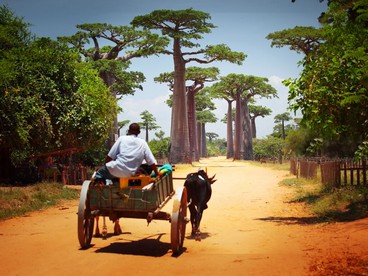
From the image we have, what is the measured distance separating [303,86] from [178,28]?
27738 mm

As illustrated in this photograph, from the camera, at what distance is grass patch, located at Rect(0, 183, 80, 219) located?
11.3 meters

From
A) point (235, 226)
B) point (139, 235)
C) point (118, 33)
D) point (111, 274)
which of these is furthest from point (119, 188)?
point (118, 33)

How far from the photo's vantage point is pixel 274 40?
97.8ft

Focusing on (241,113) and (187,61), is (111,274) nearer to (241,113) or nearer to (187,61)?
(187,61)

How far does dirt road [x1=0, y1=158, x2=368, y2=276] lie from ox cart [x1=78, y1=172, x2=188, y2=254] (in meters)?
0.41

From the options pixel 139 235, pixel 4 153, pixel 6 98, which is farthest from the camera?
pixel 4 153

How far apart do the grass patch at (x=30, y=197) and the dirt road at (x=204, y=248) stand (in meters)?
0.93

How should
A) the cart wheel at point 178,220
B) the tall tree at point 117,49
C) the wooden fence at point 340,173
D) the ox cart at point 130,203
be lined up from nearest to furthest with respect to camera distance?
1. the cart wheel at point 178,220
2. the ox cart at point 130,203
3. the wooden fence at point 340,173
4. the tall tree at point 117,49

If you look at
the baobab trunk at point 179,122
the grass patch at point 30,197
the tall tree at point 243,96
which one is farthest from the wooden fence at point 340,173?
the tall tree at point 243,96

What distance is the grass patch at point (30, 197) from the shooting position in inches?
443

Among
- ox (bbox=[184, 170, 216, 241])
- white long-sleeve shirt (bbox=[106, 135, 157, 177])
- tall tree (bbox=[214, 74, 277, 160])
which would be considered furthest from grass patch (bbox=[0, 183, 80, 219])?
tall tree (bbox=[214, 74, 277, 160])

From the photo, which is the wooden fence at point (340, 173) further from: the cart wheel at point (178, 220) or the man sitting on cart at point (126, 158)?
the man sitting on cart at point (126, 158)

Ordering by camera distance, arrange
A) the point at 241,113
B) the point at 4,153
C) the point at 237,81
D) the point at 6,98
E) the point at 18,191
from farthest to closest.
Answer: the point at 241,113
the point at 237,81
the point at 4,153
the point at 6,98
the point at 18,191

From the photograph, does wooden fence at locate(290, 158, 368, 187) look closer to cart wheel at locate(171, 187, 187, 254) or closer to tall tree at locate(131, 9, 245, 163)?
cart wheel at locate(171, 187, 187, 254)
